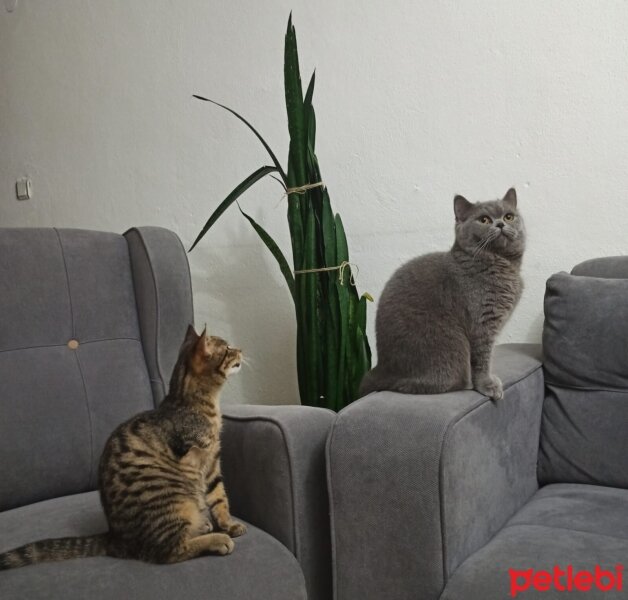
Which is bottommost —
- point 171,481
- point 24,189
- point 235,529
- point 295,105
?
point 235,529

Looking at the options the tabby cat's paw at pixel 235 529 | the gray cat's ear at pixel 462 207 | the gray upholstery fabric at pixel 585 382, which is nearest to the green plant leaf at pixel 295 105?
the gray cat's ear at pixel 462 207

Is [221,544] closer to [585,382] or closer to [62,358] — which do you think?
[62,358]

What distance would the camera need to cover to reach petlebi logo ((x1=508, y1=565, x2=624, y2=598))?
920mm

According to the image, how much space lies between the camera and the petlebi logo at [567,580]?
3.02 ft

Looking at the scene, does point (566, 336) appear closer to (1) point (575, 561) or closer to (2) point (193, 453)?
(1) point (575, 561)

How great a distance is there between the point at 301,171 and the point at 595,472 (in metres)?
1.00

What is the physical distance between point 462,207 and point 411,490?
0.62 metres

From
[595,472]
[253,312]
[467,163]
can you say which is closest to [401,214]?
[467,163]

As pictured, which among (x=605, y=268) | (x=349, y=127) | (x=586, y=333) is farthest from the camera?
(x=349, y=127)

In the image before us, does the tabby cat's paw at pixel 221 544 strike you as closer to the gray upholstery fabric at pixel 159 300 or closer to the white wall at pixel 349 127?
the gray upholstery fabric at pixel 159 300

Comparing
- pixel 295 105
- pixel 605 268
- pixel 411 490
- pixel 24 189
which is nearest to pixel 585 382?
pixel 605 268

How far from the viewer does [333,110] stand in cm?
200

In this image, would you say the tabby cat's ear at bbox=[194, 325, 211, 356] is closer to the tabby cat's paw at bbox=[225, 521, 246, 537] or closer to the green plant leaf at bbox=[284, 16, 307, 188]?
the tabby cat's paw at bbox=[225, 521, 246, 537]

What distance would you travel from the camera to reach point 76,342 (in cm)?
154
